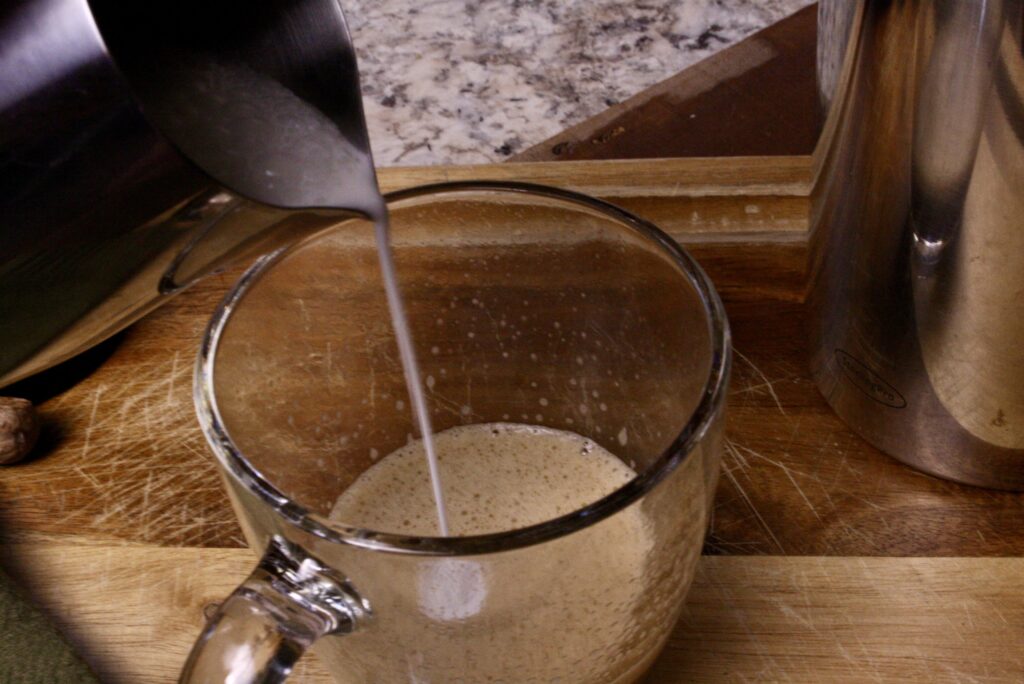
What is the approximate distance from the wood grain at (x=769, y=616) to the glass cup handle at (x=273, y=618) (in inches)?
5.3

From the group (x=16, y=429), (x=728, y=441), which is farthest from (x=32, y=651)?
(x=728, y=441)

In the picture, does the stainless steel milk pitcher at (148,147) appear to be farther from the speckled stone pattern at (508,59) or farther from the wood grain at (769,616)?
the speckled stone pattern at (508,59)

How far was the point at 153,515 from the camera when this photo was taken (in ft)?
2.16

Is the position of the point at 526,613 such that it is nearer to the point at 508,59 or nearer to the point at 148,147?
the point at 148,147

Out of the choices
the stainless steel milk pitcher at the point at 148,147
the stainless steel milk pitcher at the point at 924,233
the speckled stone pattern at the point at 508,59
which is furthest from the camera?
the speckled stone pattern at the point at 508,59

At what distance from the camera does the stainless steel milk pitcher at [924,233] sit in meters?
0.52

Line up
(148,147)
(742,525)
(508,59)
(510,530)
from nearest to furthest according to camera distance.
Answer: (148,147) < (510,530) < (742,525) < (508,59)

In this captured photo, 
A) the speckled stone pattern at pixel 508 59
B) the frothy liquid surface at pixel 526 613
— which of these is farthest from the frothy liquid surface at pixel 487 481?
the speckled stone pattern at pixel 508 59

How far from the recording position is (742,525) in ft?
2.07

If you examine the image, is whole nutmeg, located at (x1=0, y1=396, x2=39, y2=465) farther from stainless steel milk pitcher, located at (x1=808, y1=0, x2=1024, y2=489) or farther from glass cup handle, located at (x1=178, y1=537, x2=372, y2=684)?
stainless steel milk pitcher, located at (x1=808, y1=0, x2=1024, y2=489)

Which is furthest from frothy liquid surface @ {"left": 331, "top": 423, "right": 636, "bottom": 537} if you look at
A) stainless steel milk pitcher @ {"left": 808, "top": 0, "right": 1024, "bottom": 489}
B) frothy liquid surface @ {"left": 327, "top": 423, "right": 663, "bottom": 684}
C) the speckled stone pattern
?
the speckled stone pattern

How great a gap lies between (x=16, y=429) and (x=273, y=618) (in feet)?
0.91

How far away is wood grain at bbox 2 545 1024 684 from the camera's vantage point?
573 millimetres

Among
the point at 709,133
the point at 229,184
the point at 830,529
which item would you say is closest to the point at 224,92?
the point at 229,184
